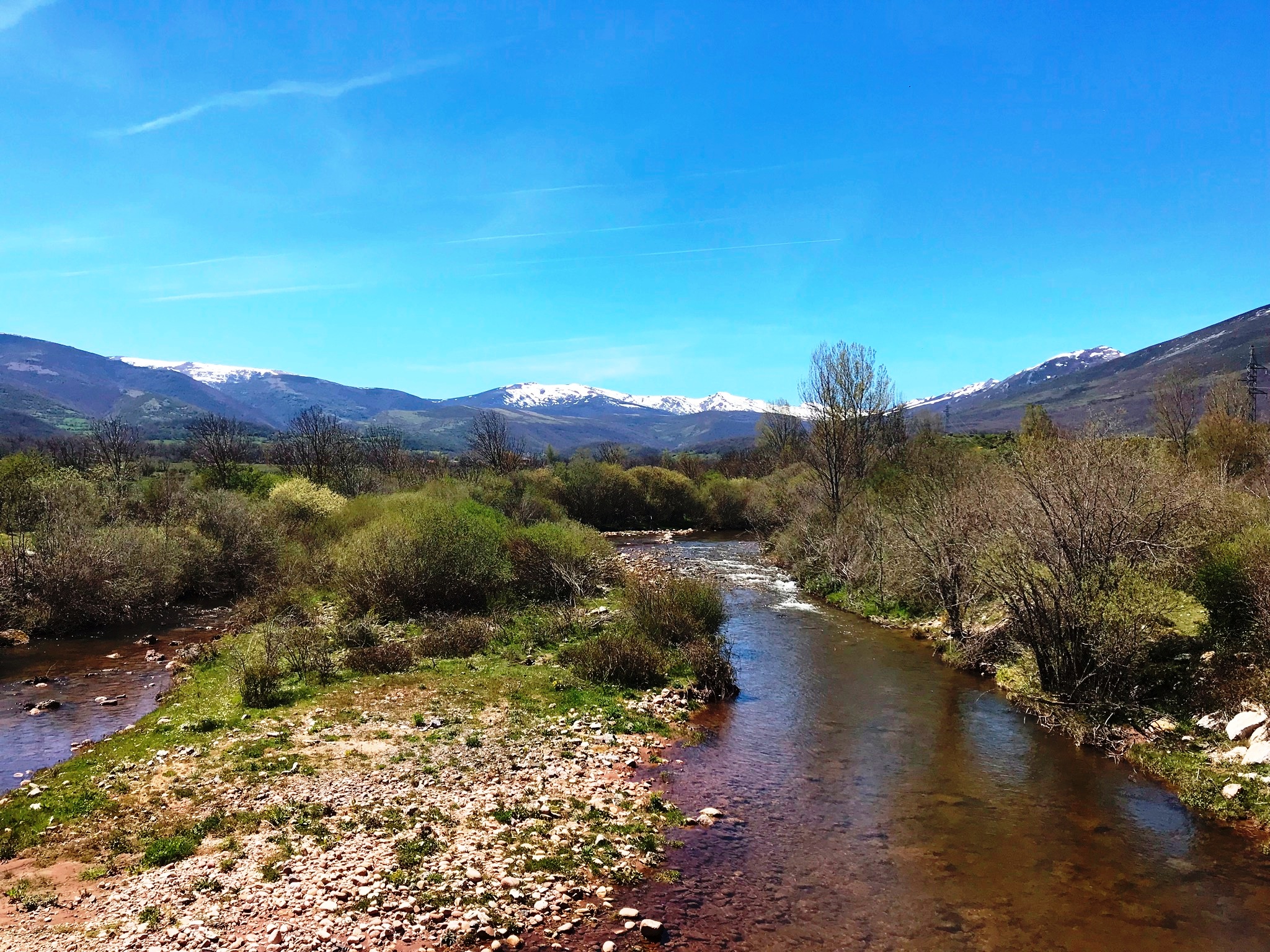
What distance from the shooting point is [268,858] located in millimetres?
10961

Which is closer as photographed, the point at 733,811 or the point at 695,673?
the point at 733,811

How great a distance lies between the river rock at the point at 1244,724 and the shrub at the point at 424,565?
81.4ft

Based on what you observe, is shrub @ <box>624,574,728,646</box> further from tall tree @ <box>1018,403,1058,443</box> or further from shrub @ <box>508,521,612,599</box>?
tall tree @ <box>1018,403,1058,443</box>

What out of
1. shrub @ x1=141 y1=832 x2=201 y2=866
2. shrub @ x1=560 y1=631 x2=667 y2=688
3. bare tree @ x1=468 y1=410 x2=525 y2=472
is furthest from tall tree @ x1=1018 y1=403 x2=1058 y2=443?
bare tree @ x1=468 y1=410 x2=525 y2=472

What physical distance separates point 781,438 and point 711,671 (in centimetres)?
6977

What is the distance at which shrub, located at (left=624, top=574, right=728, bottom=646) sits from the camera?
24.8 meters

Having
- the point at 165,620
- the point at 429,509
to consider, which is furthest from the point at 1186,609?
the point at 165,620

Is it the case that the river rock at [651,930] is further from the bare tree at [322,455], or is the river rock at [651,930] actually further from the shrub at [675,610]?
the bare tree at [322,455]

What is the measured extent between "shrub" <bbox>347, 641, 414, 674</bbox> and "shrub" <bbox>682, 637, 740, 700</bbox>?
9.27 m

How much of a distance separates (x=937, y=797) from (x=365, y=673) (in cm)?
1672

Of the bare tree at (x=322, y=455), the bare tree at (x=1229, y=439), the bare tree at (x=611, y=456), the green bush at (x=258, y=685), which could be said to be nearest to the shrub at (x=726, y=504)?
the bare tree at (x=611, y=456)

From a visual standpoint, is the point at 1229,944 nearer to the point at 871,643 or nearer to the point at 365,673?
the point at 871,643

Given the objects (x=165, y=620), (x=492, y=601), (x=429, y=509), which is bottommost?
(x=165, y=620)

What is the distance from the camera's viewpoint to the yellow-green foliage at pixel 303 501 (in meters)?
44.1
